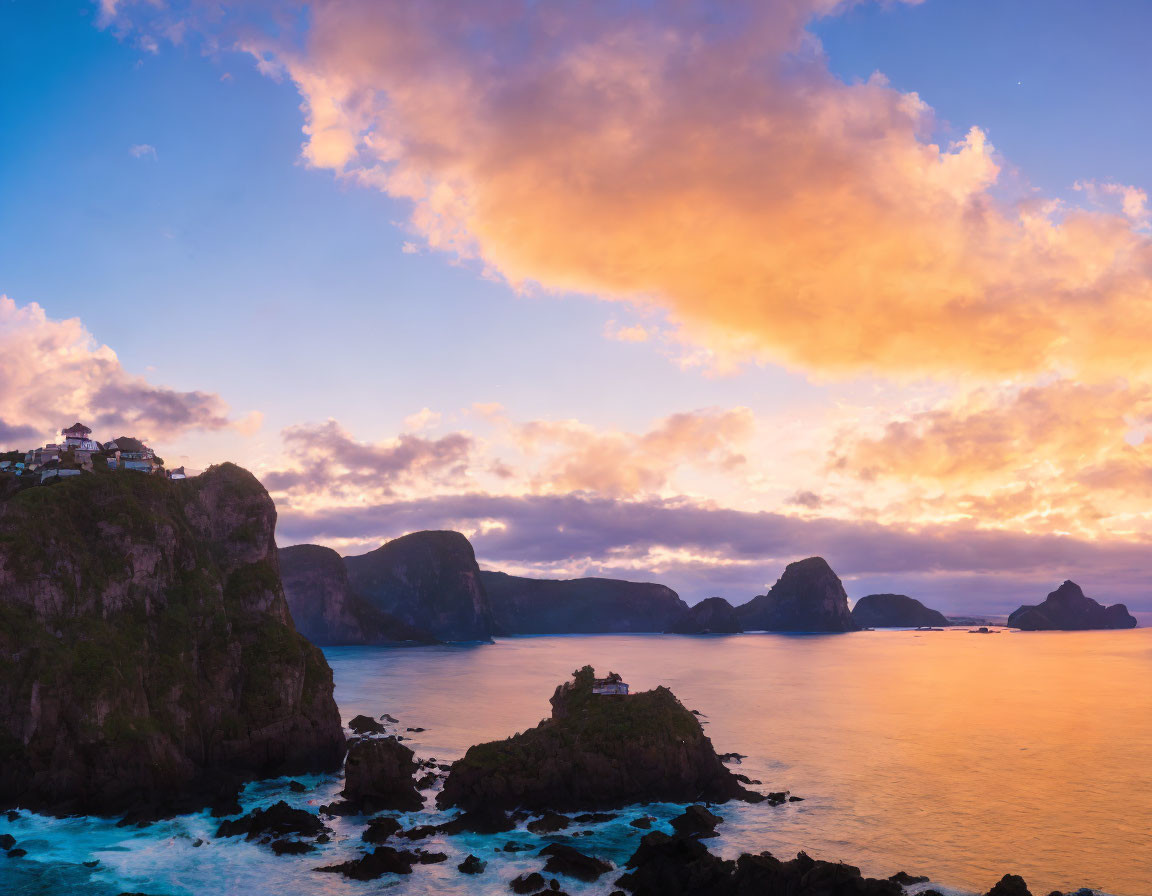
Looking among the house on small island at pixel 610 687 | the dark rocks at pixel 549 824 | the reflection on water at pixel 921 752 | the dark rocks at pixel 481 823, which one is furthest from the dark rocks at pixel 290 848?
the reflection on water at pixel 921 752

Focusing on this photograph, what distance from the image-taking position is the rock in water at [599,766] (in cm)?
6297

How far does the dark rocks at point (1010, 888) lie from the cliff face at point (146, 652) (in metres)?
58.7

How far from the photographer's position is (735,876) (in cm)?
4584

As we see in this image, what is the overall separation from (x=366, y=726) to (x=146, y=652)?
3515cm

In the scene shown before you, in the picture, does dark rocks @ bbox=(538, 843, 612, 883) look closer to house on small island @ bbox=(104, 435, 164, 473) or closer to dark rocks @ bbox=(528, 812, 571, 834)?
dark rocks @ bbox=(528, 812, 571, 834)

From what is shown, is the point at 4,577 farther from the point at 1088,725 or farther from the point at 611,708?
the point at 1088,725

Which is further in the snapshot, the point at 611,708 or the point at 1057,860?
the point at 611,708

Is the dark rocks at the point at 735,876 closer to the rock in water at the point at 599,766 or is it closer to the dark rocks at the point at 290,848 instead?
the rock in water at the point at 599,766

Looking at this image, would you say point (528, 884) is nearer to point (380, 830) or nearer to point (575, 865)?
point (575, 865)

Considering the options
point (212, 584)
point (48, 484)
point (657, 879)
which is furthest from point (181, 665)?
point (657, 879)

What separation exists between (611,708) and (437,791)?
688 inches

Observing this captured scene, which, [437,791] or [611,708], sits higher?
[611,708]

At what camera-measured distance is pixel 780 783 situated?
236ft

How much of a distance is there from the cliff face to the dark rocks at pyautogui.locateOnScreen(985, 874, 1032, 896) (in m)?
58.7
